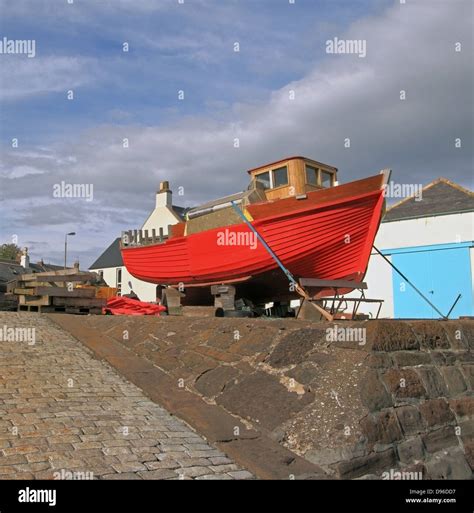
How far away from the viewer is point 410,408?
5086 mm

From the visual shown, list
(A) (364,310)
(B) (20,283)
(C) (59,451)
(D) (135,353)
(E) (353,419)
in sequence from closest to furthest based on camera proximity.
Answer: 1. (C) (59,451)
2. (E) (353,419)
3. (D) (135,353)
4. (B) (20,283)
5. (A) (364,310)

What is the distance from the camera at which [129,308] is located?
13.2 meters

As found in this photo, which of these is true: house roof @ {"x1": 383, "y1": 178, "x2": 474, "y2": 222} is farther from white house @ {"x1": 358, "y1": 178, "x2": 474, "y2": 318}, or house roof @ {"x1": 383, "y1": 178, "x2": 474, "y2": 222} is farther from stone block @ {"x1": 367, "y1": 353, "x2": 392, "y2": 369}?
stone block @ {"x1": 367, "y1": 353, "x2": 392, "y2": 369}

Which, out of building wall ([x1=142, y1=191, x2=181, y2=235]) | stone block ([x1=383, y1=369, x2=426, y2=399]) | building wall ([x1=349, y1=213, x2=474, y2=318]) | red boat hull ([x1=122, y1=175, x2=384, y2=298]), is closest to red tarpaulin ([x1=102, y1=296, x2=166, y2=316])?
red boat hull ([x1=122, y1=175, x2=384, y2=298])

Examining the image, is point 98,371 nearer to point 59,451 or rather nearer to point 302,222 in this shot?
point 59,451

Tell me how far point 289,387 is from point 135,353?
9.31ft

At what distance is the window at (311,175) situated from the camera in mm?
11895

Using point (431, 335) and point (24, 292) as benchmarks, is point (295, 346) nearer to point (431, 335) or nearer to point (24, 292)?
point (431, 335)

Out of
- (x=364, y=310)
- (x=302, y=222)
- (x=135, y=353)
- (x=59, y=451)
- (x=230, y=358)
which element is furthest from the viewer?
(x=364, y=310)

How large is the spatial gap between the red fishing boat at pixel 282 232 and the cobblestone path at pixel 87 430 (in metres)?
4.74

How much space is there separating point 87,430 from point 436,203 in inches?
804

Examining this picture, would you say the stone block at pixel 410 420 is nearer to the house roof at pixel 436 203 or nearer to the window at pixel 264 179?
the window at pixel 264 179

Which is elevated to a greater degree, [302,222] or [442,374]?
[302,222]
